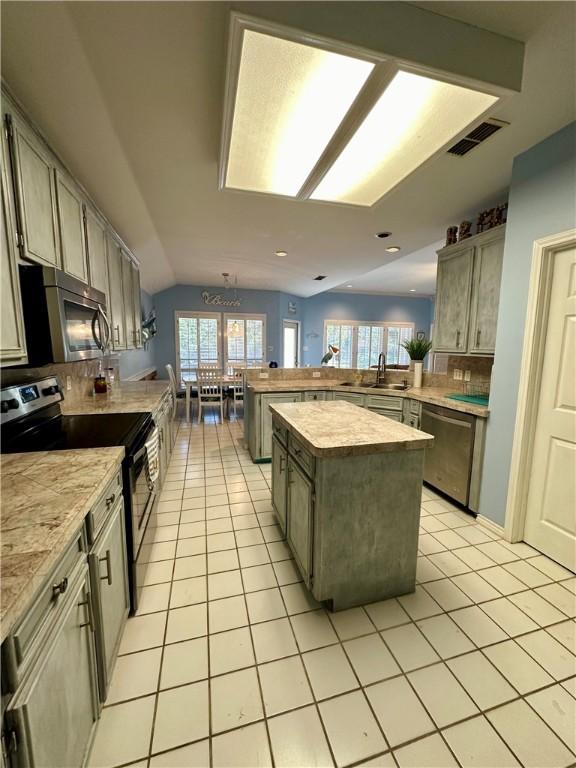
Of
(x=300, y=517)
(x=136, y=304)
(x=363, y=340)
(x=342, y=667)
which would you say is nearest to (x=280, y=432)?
(x=300, y=517)

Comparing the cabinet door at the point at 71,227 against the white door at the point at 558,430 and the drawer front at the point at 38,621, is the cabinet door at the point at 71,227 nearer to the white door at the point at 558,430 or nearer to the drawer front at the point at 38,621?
the drawer front at the point at 38,621

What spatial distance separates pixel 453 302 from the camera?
2.88 m

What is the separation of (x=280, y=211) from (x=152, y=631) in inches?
121

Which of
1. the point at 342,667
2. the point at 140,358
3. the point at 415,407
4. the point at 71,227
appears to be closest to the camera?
the point at 342,667

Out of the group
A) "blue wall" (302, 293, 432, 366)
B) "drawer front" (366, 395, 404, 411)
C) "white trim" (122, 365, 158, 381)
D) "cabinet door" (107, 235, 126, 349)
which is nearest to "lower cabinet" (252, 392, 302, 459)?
"drawer front" (366, 395, 404, 411)

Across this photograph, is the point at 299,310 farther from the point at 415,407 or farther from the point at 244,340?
the point at 415,407

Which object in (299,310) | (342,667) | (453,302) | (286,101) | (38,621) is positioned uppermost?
(286,101)

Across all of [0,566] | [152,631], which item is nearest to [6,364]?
[0,566]

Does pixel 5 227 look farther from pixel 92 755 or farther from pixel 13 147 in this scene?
pixel 92 755

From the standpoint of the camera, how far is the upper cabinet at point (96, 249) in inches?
85.5

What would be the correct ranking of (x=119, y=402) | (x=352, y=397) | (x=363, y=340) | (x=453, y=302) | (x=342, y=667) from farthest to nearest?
(x=363, y=340)
(x=352, y=397)
(x=453, y=302)
(x=119, y=402)
(x=342, y=667)

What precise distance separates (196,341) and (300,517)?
609cm

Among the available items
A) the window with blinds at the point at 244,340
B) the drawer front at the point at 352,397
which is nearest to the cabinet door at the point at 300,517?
the drawer front at the point at 352,397

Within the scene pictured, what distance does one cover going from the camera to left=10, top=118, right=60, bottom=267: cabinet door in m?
1.30
